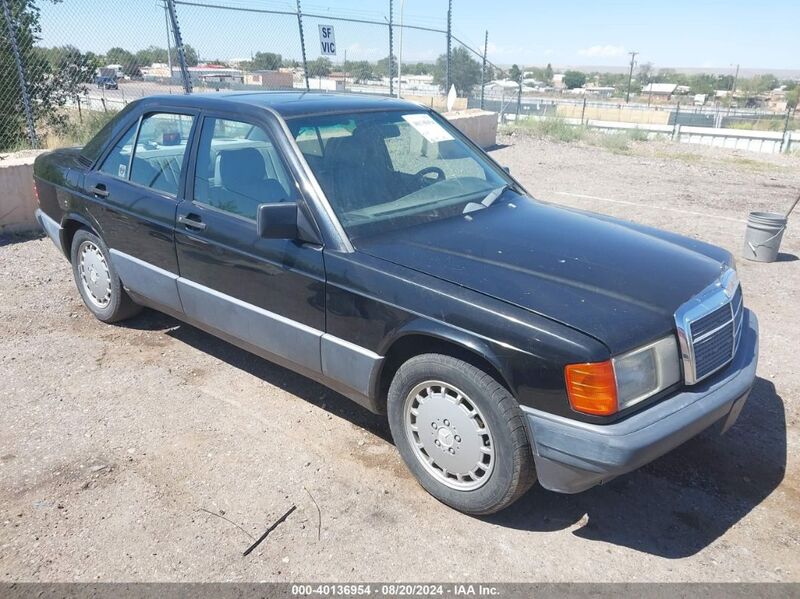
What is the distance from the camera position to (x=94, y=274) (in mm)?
5027

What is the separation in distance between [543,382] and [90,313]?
4251mm

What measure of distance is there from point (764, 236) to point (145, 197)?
6117 mm

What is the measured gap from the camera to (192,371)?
4.48m

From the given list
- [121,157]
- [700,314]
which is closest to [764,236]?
[700,314]

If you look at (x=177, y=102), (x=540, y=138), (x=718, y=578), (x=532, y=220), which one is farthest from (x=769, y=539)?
(x=540, y=138)

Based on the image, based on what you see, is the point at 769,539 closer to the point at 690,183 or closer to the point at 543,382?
the point at 543,382

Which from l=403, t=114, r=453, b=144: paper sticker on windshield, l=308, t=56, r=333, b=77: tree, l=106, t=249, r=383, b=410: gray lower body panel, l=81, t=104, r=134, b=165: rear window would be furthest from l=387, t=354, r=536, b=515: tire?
l=308, t=56, r=333, b=77: tree

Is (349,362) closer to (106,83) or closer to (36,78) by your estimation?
(36,78)

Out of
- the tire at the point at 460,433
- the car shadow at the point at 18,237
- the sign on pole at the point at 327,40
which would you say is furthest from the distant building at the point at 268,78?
the tire at the point at 460,433

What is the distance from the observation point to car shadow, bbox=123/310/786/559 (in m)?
2.99

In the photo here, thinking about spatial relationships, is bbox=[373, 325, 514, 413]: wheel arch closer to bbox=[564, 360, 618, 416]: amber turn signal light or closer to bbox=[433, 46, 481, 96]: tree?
bbox=[564, 360, 618, 416]: amber turn signal light

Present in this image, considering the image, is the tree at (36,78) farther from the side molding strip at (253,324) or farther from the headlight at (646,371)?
the headlight at (646,371)

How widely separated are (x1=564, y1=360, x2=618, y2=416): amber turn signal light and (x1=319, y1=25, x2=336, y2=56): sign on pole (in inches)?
463

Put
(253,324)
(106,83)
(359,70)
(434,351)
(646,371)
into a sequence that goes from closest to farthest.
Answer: (646,371), (434,351), (253,324), (106,83), (359,70)
